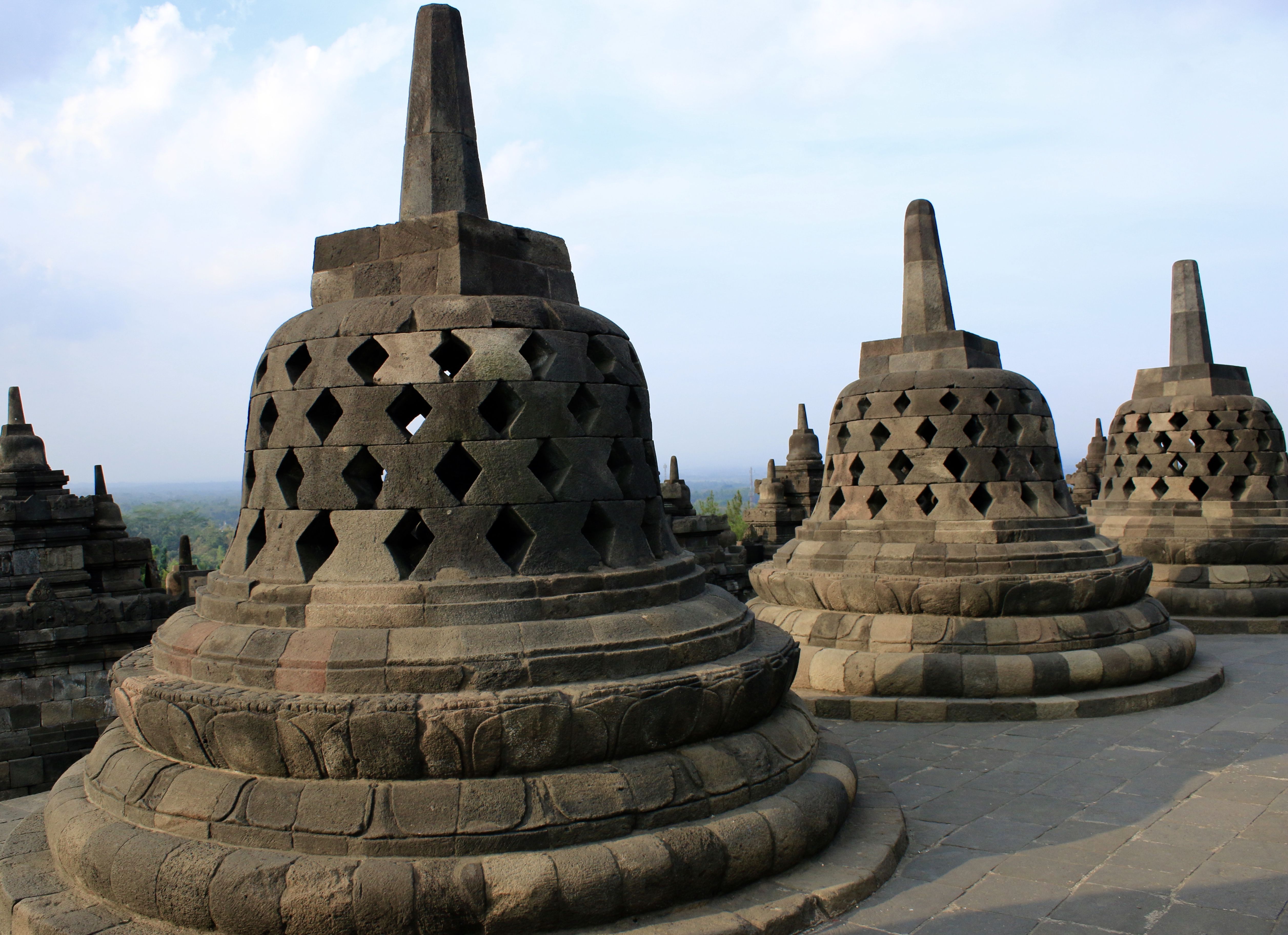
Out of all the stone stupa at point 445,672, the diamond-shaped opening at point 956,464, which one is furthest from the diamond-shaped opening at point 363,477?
the diamond-shaped opening at point 956,464

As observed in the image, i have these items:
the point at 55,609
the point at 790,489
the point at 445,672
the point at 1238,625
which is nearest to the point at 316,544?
the point at 445,672

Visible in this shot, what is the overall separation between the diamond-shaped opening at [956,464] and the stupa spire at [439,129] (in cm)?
465

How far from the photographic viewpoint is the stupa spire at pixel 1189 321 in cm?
1205

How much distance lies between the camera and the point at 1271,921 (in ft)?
11.8

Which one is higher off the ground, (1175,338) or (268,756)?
(1175,338)

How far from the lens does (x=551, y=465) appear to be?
424 centimetres

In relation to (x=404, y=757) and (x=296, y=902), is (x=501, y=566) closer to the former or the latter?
(x=404, y=757)

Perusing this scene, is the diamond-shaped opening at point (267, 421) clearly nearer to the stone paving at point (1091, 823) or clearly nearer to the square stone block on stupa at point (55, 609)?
the stone paving at point (1091, 823)

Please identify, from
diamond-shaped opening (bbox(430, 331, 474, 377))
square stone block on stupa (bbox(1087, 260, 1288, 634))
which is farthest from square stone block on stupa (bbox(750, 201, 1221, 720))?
diamond-shaped opening (bbox(430, 331, 474, 377))

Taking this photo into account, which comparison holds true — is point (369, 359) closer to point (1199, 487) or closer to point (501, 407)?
point (501, 407)

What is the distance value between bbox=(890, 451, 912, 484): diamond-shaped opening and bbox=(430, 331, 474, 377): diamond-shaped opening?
4.76m

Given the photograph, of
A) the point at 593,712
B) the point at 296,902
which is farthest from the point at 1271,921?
the point at 296,902

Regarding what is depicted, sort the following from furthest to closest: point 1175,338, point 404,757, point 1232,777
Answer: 1. point 1175,338
2. point 1232,777
3. point 404,757

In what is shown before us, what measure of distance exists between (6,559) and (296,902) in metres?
9.90
